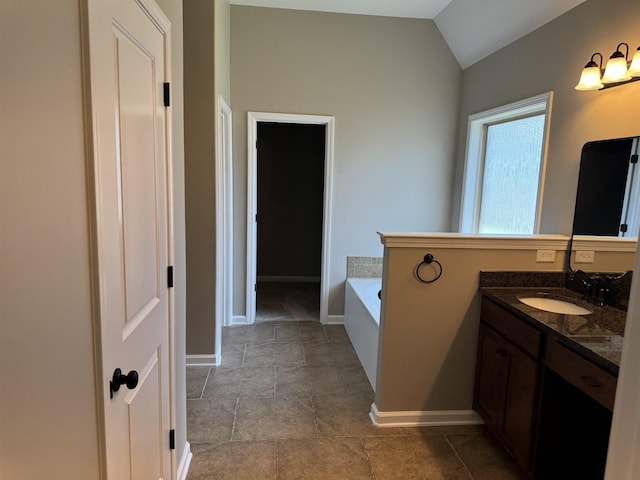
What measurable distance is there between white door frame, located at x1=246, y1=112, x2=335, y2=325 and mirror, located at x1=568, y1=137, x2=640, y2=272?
7.27ft

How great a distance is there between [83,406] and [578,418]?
6.97 feet

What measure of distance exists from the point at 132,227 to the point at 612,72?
8.25ft

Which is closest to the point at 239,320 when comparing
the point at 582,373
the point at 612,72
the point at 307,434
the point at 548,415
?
the point at 307,434

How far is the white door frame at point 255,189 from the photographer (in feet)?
13.3

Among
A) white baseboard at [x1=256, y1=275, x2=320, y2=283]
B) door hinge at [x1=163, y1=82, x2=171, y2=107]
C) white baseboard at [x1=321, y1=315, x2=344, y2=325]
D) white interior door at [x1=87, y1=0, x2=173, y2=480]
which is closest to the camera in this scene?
white interior door at [x1=87, y1=0, x2=173, y2=480]

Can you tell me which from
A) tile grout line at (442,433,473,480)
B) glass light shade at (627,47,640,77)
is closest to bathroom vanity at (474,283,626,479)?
tile grout line at (442,433,473,480)

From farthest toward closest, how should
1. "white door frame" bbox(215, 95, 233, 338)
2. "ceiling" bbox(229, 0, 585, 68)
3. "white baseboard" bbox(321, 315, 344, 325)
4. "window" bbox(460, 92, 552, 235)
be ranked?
1. "white baseboard" bbox(321, 315, 344, 325)
2. "white door frame" bbox(215, 95, 233, 338)
3. "window" bbox(460, 92, 552, 235)
4. "ceiling" bbox(229, 0, 585, 68)

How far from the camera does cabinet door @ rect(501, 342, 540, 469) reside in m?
2.00

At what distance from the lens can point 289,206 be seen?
5930 mm

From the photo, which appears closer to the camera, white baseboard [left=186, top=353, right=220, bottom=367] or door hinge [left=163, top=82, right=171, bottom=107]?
door hinge [left=163, top=82, right=171, bottom=107]

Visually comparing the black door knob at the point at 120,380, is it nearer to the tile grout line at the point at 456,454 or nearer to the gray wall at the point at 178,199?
the gray wall at the point at 178,199

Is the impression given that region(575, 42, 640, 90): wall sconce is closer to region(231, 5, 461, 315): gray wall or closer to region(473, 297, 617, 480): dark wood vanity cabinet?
region(473, 297, 617, 480): dark wood vanity cabinet

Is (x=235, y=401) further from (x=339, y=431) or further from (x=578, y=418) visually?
(x=578, y=418)

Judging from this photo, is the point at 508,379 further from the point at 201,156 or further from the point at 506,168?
the point at 201,156
